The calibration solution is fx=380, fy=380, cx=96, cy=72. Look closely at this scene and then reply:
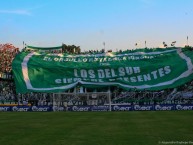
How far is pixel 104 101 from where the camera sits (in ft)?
Answer: 221

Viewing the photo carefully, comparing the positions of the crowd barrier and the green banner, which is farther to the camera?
the green banner

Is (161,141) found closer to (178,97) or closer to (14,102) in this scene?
(178,97)

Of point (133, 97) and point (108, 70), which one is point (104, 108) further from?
point (108, 70)

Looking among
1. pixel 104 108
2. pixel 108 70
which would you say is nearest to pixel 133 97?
pixel 108 70

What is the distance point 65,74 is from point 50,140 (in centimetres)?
5616

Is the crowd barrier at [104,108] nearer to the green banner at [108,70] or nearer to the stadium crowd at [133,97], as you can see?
the stadium crowd at [133,97]

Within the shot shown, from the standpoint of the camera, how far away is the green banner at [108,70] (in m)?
73.6

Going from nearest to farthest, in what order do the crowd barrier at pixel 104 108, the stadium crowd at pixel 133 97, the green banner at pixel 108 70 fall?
the crowd barrier at pixel 104 108
the stadium crowd at pixel 133 97
the green banner at pixel 108 70

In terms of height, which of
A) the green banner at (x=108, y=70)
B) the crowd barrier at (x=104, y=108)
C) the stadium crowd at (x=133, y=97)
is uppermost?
the green banner at (x=108, y=70)

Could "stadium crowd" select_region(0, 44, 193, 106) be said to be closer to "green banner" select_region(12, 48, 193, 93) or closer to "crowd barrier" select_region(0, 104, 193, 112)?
"green banner" select_region(12, 48, 193, 93)

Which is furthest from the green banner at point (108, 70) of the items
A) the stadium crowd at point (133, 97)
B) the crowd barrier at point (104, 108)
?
the crowd barrier at point (104, 108)

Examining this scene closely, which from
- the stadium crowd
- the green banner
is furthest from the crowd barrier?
the green banner

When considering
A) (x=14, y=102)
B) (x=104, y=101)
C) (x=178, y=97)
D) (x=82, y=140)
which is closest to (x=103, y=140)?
(x=82, y=140)

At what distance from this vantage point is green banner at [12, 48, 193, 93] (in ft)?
241
